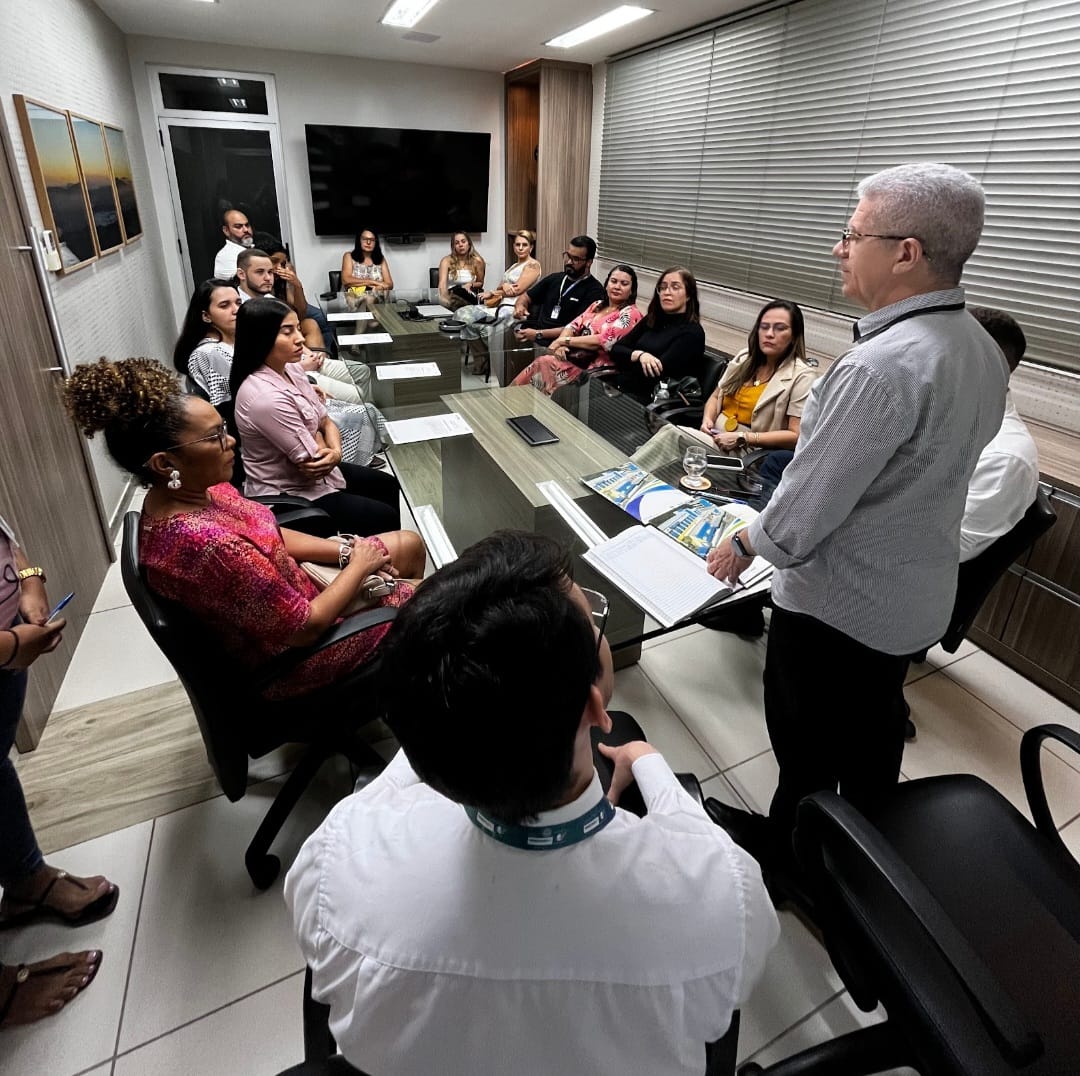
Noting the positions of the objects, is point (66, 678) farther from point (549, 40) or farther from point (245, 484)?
point (549, 40)

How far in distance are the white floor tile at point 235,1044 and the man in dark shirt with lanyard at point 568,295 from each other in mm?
3990

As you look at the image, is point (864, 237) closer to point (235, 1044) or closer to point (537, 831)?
point (537, 831)

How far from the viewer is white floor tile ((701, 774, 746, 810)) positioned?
1788mm

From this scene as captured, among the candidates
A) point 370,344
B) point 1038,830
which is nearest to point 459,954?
point 1038,830

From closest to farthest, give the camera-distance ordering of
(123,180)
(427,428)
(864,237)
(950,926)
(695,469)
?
(950,926), (864,237), (695,469), (427,428), (123,180)

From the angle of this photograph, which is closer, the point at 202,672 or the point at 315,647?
the point at 202,672

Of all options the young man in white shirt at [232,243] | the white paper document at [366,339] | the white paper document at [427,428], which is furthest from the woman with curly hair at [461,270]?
the white paper document at [427,428]

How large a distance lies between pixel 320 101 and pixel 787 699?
263 inches

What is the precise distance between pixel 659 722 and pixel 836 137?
11.3 feet

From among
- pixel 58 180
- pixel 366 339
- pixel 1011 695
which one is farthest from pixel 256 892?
pixel 366 339

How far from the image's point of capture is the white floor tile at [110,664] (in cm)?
214

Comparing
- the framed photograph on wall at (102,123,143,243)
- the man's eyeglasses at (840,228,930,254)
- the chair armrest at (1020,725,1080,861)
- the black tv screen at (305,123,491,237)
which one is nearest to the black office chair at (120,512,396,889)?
the man's eyeglasses at (840,228,930,254)

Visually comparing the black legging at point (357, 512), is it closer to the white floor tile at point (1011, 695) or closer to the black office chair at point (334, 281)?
the white floor tile at point (1011, 695)

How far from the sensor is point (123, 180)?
4141 millimetres
